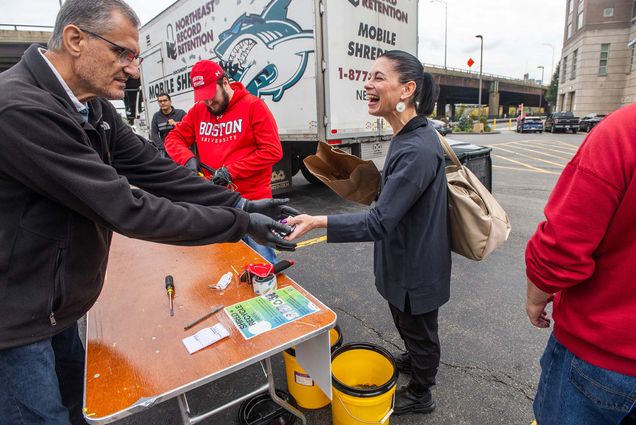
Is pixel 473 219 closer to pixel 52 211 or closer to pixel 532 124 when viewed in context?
pixel 52 211

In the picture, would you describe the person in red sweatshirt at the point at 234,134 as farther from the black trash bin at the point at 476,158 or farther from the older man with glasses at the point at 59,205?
the black trash bin at the point at 476,158

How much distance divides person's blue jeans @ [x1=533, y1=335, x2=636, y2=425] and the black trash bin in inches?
168

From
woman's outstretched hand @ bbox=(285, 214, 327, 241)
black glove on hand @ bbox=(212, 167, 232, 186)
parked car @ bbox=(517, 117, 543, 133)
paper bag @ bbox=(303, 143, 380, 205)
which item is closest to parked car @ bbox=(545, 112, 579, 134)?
parked car @ bbox=(517, 117, 543, 133)

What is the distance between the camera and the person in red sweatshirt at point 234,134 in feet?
9.37

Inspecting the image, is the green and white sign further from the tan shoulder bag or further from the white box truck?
the white box truck

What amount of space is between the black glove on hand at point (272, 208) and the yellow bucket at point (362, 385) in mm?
826

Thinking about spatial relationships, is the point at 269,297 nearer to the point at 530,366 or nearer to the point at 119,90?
the point at 119,90

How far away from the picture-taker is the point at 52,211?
1.18 m

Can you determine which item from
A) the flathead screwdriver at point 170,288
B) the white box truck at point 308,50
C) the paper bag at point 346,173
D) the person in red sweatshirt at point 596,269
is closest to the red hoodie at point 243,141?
the paper bag at point 346,173

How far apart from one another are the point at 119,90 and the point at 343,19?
14.0ft

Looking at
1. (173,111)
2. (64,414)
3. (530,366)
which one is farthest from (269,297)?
(173,111)

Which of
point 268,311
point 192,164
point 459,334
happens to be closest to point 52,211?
point 268,311

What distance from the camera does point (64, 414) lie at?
4.29 ft

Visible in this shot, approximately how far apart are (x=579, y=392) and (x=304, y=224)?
121 cm
